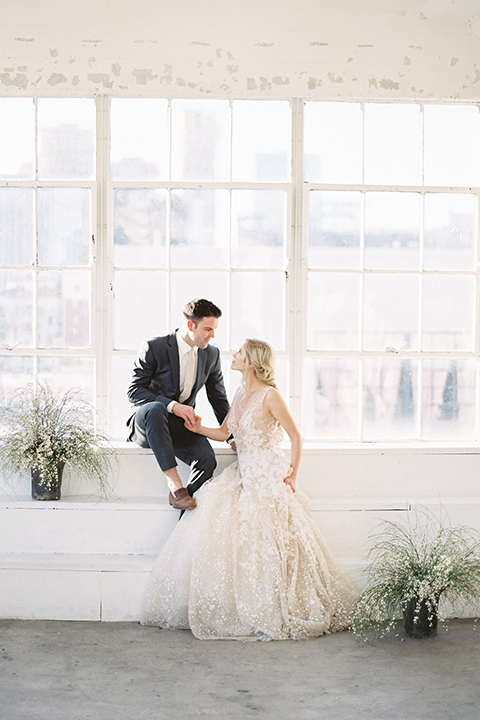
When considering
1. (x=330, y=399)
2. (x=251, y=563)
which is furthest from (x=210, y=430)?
(x=330, y=399)

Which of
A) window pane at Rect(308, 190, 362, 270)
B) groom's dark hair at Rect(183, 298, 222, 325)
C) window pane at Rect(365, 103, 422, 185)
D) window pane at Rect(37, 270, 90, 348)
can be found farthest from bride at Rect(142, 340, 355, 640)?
window pane at Rect(365, 103, 422, 185)

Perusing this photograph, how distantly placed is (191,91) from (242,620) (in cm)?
281

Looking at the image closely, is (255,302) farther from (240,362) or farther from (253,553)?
(253,553)

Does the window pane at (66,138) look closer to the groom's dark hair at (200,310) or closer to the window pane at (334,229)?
the groom's dark hair at (200,310)

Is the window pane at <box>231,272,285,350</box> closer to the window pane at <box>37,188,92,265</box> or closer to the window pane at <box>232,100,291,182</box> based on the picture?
the window pane at <box>232,100,291,182</box>

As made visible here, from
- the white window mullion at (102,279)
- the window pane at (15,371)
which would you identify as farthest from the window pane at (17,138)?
the window pane at (15,371)

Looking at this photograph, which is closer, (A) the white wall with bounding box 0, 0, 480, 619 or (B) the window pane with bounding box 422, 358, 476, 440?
(A) the white wall with bounding box 0, 0, 480, 619

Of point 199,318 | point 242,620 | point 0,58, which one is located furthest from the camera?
point 0,58

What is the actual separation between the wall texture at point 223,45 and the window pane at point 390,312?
3.54 feet

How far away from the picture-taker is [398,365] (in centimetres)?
418

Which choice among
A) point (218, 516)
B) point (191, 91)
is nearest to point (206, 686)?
point (218, 516)

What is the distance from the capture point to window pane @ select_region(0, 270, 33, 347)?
4090 mm

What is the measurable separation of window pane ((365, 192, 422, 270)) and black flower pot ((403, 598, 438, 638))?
1908 mm

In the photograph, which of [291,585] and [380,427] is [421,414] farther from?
[291,585]
